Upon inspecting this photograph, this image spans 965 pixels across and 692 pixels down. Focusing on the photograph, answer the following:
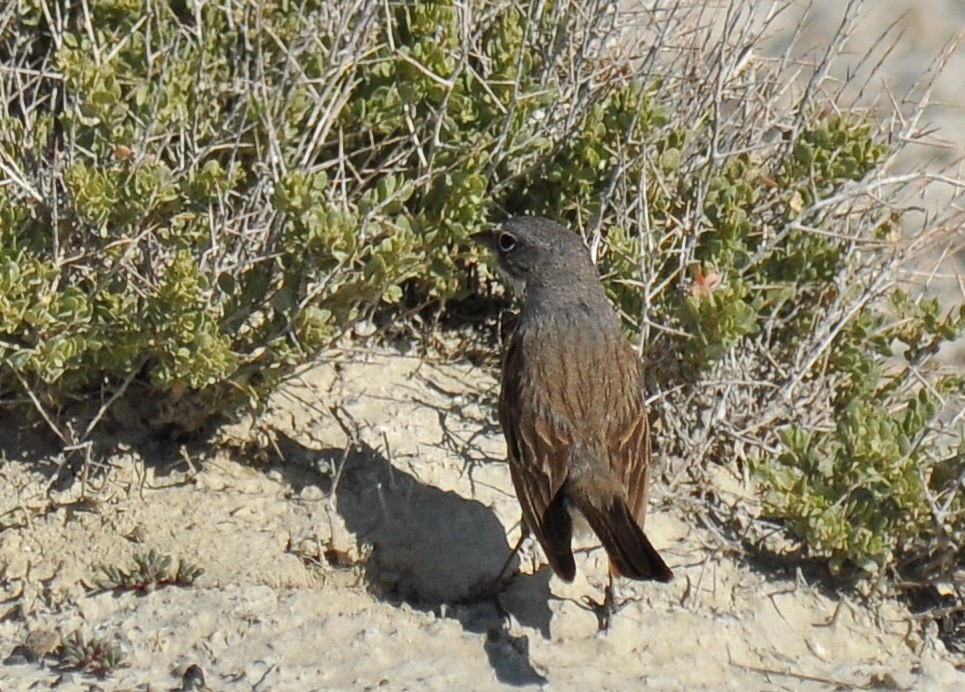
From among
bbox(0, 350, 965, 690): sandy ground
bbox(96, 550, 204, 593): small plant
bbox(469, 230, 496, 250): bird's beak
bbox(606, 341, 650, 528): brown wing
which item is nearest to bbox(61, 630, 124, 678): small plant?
bbox(0, 350, 965, 690): sandy ground

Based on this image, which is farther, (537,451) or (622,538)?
(537,451)

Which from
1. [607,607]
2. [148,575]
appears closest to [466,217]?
[607,607]

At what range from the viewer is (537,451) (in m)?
6.06

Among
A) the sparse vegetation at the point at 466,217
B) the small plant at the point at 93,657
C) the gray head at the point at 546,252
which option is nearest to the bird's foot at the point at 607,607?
the sparse vegetation at the point at 466,217

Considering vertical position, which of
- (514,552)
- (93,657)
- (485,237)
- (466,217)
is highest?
(466,217)

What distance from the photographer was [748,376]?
6.82 metres

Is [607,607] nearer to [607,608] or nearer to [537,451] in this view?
[607,608]

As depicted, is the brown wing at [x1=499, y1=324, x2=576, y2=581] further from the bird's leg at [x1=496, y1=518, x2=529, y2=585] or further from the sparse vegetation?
the sparse vegetation

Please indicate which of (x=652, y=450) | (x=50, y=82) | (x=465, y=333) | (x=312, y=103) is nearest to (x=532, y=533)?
(x=652, y=450)

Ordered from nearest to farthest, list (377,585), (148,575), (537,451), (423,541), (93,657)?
(93,657) < (148,575) < (537,451) < (377,585) < (423,541)

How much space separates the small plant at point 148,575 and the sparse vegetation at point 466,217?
0.03 metres

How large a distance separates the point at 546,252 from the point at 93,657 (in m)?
2.35

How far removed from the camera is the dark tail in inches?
212

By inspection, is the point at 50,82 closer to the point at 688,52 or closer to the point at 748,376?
the point at 688,52
